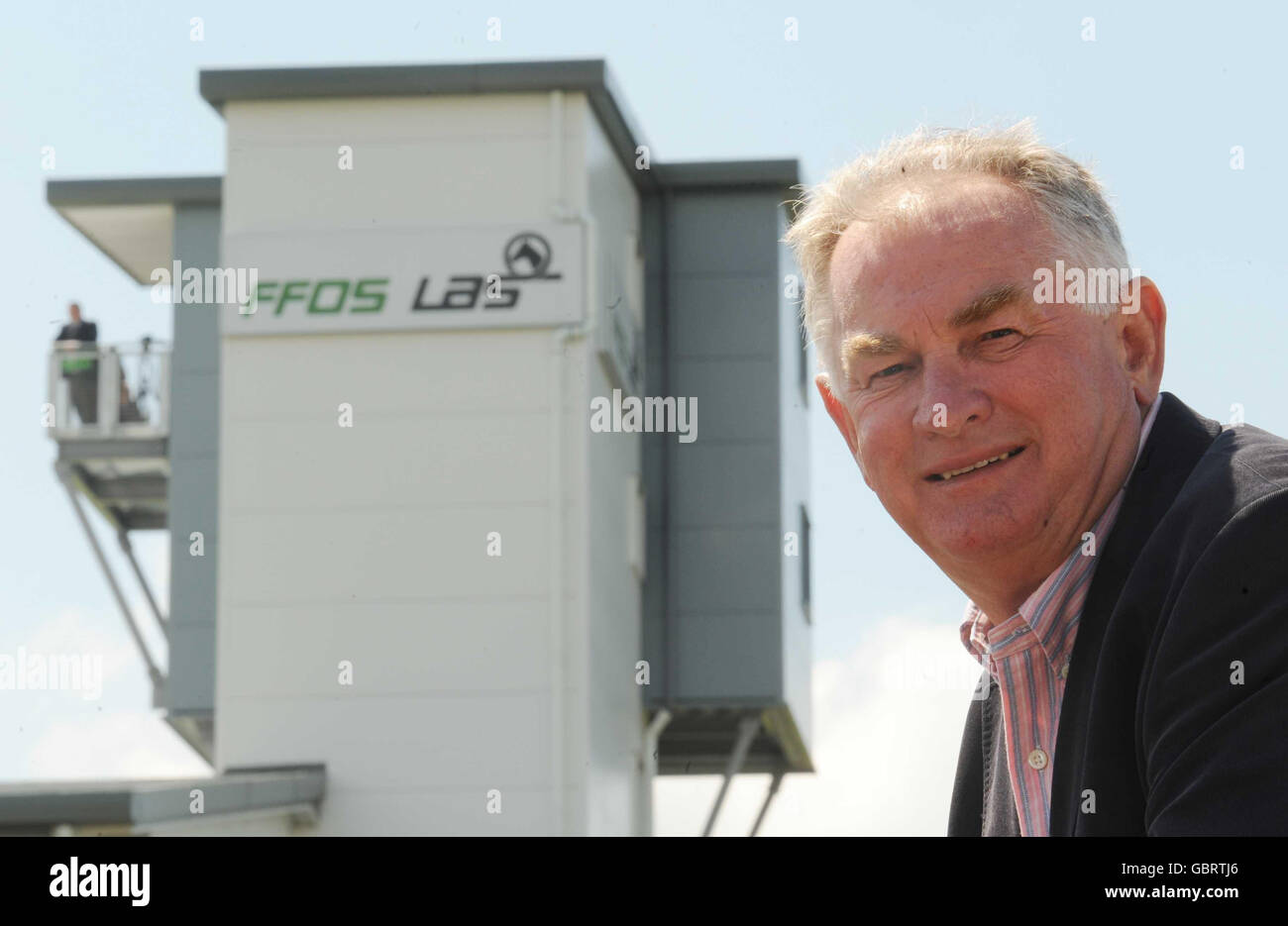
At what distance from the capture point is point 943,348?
7.14 ft

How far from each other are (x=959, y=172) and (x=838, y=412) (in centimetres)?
43

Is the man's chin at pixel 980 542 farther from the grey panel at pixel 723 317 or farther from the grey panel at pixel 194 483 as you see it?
the grey panel at pixel 194 483

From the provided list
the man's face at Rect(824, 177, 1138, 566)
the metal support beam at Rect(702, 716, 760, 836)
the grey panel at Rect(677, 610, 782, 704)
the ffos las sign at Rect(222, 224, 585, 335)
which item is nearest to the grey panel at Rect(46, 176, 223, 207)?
the ffos las sign at Rect(222, 224, 585, 335)

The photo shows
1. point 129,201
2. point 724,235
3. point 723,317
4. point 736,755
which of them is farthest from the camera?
point 736,755

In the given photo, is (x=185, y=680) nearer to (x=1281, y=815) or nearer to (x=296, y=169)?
(x=296, y=169)

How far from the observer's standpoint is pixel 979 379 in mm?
2189

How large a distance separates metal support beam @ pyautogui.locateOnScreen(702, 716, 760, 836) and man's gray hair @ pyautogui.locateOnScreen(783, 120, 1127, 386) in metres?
19.9

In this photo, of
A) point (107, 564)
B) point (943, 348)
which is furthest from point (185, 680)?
point (943, 348)

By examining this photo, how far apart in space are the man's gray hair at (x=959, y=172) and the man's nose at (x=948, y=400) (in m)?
0.19

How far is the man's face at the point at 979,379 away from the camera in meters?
2.17

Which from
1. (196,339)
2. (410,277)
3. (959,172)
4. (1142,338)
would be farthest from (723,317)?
(959,172)

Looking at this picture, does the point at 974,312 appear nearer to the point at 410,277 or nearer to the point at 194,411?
the point at 410,277
